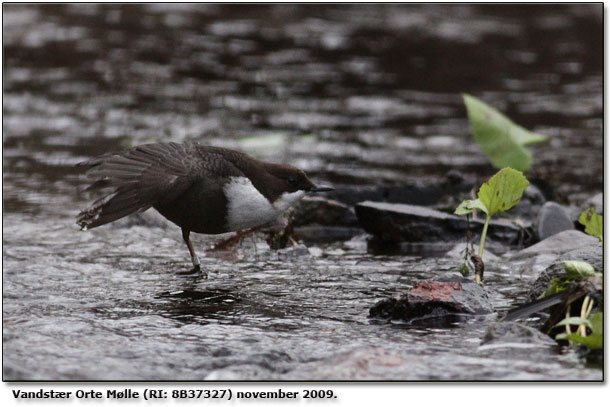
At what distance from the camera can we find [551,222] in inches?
295

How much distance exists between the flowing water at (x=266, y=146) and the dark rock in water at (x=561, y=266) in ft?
0.71

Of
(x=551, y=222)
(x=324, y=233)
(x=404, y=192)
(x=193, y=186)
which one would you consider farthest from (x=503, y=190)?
(x=404, y=192)

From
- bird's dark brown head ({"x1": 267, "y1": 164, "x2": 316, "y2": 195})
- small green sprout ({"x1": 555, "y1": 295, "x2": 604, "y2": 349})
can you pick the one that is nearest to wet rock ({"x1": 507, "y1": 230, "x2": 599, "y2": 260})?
bird's dark brown head ({"x1": 267, "y1": 164, "x2": 316, "y2": 195})

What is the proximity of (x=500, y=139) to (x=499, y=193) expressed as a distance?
10.1ft

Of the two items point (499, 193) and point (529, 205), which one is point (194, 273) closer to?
point (499, 193)

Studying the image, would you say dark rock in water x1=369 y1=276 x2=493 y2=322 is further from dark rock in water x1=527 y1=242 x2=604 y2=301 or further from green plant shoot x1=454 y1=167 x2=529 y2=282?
green plant shoot x1=454 y1=167 x2=529 y2=282

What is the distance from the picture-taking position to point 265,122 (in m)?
11.5

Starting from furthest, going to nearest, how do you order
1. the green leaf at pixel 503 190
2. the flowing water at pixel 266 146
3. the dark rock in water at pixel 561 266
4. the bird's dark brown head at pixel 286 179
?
1. the bird's dark brown head at pixel 286 179
2. the green leaf at pixel 503 190
3. the dark rock in water at pixel 561 266
4. the flowing water at pixel 266 146

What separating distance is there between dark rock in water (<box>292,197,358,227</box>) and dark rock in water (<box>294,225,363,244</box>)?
4cm

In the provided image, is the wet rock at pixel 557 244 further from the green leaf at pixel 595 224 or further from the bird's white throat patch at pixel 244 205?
the bird's white throat patch at pixel 244 205

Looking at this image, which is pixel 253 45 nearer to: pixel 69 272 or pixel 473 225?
pixel 473 225

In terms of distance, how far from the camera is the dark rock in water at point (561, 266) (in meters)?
5.42

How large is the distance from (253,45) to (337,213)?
709 centimetres

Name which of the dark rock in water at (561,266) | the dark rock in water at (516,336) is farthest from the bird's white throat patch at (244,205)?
the dark rock in water at (516,336)
